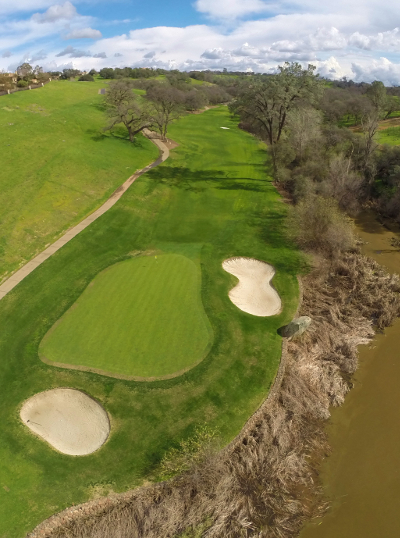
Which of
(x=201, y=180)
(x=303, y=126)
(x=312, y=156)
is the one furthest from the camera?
(x=201, y=180)

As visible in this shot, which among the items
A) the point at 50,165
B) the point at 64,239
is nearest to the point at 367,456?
the point at 64,239

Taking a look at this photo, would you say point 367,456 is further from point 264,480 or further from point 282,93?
point 282,93

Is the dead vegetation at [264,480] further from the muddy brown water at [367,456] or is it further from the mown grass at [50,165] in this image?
the mown grass at [50,165]

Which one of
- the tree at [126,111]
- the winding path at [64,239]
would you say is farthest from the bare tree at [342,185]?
the tree at [126,111]

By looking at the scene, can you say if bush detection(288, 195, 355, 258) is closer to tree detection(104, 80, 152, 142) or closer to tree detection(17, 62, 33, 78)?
tree detection(104, 80, 152, 142)

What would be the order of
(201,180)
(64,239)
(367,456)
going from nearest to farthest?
1. (367,456)
2. (64,239)
3. (201,180)

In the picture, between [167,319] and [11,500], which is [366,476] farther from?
[11,500]

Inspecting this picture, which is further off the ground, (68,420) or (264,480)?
(68,420)
